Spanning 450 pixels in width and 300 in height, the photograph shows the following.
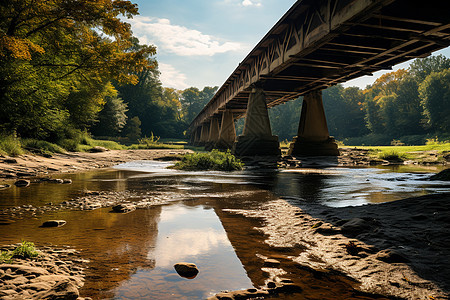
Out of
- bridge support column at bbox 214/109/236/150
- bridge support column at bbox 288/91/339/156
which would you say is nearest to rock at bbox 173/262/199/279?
bridge support column at bbox 288/91/339/156

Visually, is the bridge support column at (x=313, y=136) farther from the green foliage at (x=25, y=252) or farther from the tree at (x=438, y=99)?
the tree at (x=438, y=99)

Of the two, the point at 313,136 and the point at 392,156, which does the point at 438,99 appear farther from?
the point at 313,136

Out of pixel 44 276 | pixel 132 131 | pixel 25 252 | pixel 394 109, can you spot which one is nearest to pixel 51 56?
pixel 25 252

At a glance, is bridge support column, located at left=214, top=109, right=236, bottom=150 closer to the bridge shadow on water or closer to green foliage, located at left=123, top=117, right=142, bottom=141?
green foliage, located at left=123, top=117, right=142, bottom=141

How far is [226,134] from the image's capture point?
3622 centimetres

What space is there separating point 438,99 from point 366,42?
4817 centimetres

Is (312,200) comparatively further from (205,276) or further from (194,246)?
(205,276)

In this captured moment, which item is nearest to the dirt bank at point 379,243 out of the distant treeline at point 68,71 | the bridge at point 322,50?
the bridge at point 322,50

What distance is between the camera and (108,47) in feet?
48.8

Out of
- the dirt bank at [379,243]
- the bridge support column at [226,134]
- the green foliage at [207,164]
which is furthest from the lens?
the bridge support column at [226,134]

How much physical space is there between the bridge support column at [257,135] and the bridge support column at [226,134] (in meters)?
13.1

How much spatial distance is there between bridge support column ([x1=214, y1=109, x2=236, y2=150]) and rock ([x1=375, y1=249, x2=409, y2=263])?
32.1 metres

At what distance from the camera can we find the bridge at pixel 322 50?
1073cm

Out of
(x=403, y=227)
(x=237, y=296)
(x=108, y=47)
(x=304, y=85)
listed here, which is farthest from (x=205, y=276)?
(x=304, y=85)
